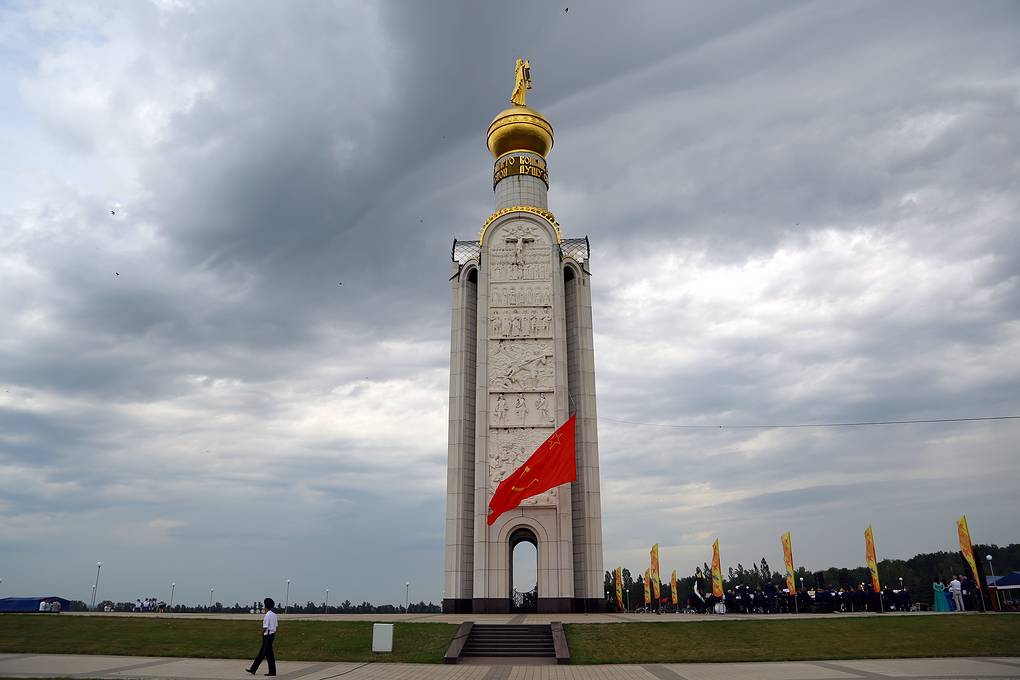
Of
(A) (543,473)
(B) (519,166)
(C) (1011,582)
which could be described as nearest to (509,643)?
(A) (543,473)

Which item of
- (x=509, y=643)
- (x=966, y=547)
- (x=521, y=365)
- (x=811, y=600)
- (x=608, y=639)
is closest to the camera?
(x=608, y=639)

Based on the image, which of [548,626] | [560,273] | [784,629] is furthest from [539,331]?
[784,629]

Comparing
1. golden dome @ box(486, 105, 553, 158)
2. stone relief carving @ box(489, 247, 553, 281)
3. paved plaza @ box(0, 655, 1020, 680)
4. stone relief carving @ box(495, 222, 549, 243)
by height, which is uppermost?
golden dome @ box(486, 105, 553, 158)

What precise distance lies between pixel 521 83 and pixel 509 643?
29.5m

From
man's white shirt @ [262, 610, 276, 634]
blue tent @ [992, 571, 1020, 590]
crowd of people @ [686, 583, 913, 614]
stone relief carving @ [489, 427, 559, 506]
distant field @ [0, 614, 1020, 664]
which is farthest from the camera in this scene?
stone relief carving @ [489, 427, 559, 506]

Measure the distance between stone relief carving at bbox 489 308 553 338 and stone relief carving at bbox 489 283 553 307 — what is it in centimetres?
32

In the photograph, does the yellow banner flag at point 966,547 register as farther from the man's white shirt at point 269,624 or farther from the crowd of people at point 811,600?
the man's white shirt at point 269,624

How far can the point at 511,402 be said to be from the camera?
30328 mm

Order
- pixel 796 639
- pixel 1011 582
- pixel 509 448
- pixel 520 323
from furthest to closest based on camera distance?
pixel 520 323, pixel 509 448, pixel 1011 582, pixel 796 639

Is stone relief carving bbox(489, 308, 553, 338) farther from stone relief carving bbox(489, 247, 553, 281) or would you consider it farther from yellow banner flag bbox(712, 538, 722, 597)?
yellow banner flag bbox(712, 538, 722, 597)

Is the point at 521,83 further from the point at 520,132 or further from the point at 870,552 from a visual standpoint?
the point at 870,552

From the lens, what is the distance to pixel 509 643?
62.3 feet

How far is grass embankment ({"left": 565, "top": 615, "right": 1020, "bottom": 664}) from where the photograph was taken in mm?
16672

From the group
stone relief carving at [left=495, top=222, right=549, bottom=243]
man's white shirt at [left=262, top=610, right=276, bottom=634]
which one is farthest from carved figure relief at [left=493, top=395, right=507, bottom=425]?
man's white shirt at [left=262, top=610, right=276, bottom=634]
